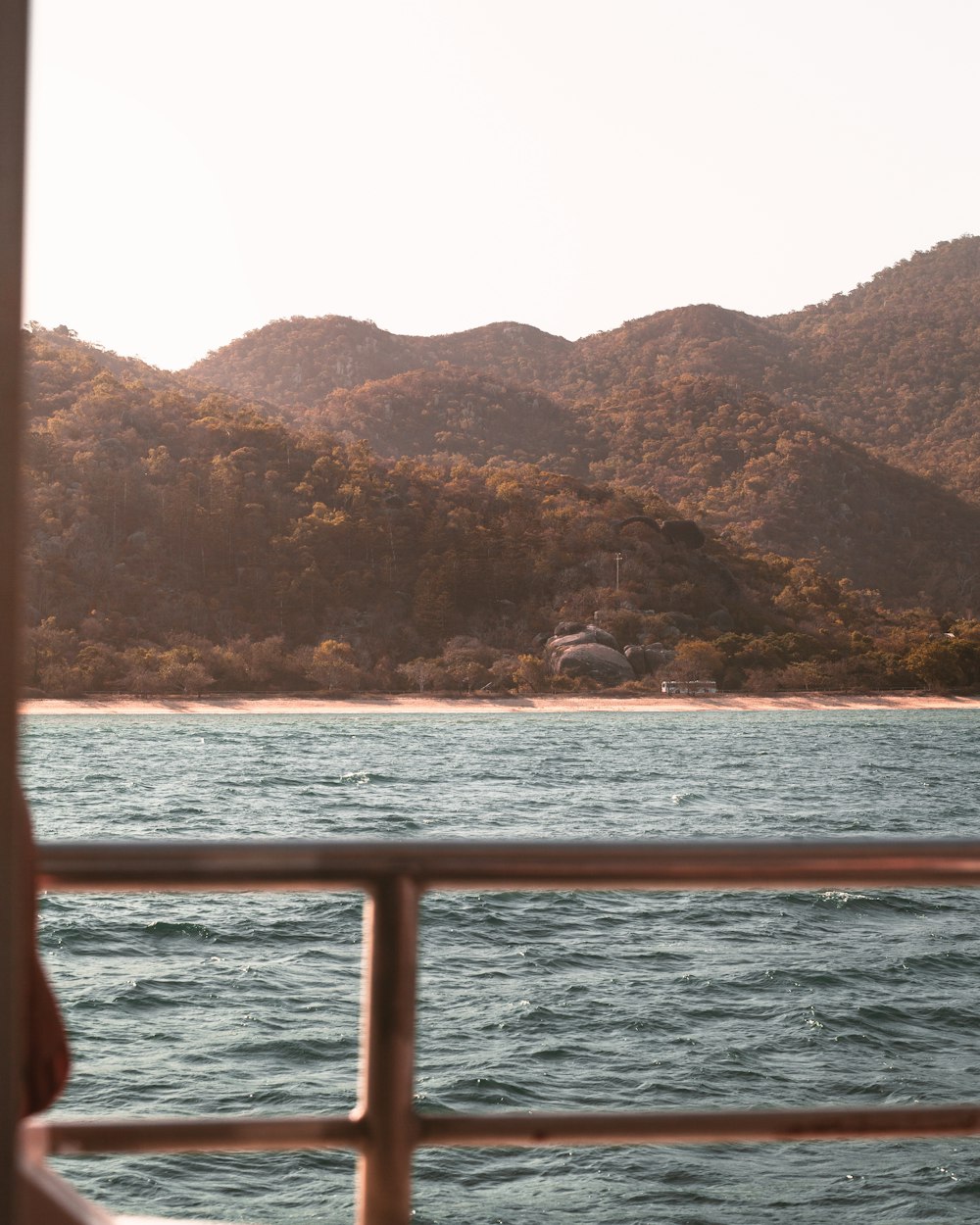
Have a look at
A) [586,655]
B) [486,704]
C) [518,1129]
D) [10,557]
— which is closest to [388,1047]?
[518,1129]

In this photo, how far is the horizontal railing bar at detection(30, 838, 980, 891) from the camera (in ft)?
3.29

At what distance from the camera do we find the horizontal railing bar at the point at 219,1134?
3.40 ft

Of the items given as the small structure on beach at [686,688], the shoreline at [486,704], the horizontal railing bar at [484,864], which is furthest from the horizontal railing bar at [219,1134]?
the small structure on beach at [686,688]

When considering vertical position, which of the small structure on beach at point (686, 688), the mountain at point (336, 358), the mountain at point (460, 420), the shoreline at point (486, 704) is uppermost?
the mountain at point (336, 358)

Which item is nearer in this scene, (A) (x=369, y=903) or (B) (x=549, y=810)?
(A) (x=369, y=903)

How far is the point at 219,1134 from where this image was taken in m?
1.05

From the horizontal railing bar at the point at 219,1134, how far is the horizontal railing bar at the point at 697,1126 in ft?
0.22

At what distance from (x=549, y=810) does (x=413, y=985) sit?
85.9ft

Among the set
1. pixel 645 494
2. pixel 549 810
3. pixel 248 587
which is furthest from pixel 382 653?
pixel 549 810

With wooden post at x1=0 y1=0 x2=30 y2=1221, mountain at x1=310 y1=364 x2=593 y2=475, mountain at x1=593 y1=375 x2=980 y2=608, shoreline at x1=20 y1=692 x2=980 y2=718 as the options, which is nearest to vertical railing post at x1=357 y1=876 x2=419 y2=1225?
wooden post at x1=0 y1=0 x2=30 y2=1221

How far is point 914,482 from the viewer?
76125 millimetres

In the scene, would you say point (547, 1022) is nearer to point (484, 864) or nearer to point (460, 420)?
point (484, 864)

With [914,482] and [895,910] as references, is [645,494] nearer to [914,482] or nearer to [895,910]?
[914,482]

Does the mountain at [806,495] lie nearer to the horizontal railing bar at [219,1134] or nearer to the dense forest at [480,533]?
the dense forest at [480,533]
